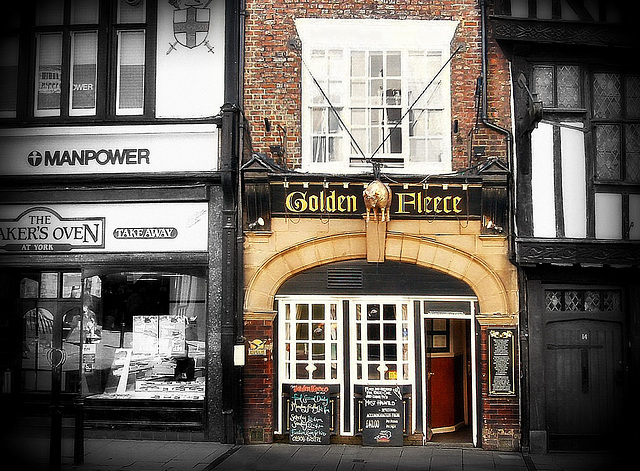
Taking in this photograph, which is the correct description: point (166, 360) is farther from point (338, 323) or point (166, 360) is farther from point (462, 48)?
point (462, 48)

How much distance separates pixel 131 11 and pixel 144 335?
209 inches

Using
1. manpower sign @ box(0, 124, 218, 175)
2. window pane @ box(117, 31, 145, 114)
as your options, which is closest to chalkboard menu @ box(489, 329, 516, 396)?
manpower sign @ box(0, 124, 218, 175)

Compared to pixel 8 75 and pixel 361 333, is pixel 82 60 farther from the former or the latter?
pixel 361 333

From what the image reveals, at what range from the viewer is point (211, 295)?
11.6m

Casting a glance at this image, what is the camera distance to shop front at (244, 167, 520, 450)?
11336 mm

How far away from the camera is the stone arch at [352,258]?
11.4 m

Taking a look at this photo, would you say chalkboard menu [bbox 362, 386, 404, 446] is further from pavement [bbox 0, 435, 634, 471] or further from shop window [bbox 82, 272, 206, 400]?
shop window [bbox 82, 272, 206, 400]

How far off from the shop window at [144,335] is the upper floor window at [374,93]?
10.2 ft

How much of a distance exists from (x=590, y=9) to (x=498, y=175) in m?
3.01

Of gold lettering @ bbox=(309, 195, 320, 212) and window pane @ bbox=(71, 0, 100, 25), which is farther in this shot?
window pane @ bbox=(71, 0, 100, 25)

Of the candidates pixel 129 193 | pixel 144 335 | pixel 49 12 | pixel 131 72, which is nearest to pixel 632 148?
pixel 129 193

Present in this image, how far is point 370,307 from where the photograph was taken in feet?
38.3

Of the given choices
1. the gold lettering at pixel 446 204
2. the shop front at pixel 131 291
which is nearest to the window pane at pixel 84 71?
the shop front at pixel 131 291

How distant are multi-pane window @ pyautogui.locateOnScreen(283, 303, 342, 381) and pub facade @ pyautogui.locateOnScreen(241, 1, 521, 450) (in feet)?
0.07
